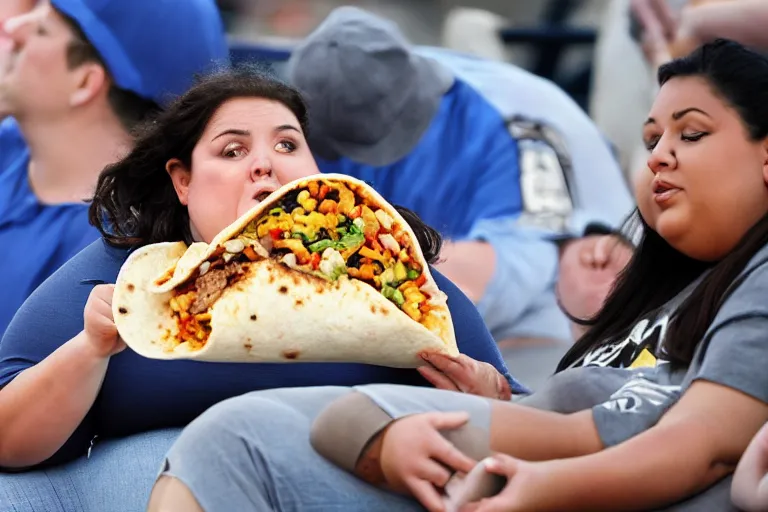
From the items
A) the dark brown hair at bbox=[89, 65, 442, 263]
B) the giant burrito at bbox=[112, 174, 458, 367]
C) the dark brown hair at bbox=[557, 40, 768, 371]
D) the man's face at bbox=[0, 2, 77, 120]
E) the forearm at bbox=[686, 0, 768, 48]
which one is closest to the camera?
the dark brown hair at bbox=[557, 40, 768, 371]

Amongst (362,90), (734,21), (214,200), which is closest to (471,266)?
(362,90)

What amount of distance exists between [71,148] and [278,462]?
173 cm

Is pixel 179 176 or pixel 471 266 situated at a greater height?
pixel 179 176

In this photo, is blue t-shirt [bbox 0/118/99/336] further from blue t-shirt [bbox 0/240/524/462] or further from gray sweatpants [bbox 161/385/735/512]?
gray sweatpants [bbox 161/385/735/512]

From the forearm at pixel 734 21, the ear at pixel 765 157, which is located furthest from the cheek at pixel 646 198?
the forearm at pixel 734 21

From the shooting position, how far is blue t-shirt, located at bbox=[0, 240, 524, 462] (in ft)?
6.02

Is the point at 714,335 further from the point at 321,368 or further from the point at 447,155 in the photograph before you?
the point at 447,155

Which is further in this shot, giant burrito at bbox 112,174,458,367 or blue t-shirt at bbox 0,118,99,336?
blue t-shirt at bbox 0,118,99,336

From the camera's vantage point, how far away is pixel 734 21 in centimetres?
334

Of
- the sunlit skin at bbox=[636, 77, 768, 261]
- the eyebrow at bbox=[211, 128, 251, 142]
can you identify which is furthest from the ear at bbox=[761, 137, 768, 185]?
the eyebrow at bbox=[211, 128, 251, 142]

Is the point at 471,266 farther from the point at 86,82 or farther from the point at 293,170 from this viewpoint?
the point at 293,170

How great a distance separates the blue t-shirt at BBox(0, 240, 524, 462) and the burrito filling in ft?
0.38

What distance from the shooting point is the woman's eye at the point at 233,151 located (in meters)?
1.92

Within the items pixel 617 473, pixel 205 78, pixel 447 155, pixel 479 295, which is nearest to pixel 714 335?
pixel 617 473
